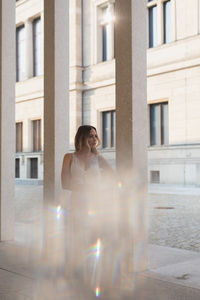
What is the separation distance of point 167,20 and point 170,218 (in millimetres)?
15334

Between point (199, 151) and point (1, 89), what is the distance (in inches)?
588

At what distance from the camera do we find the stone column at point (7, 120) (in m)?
6.99

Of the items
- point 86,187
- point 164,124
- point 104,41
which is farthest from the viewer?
point 104,41

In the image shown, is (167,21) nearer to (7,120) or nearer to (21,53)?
(21,53)

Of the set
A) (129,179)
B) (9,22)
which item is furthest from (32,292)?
(9,22)

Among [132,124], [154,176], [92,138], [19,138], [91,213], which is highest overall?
[19,138]

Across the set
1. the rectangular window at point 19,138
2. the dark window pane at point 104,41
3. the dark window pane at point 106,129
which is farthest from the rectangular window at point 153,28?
the rectangular window at point 19,138

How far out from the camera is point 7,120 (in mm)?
7078

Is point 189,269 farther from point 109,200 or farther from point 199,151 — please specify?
point 199,151

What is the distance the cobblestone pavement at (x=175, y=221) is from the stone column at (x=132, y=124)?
6.84ft

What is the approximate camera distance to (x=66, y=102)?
6445mm

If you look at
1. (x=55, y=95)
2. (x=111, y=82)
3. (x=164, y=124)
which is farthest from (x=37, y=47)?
(x=55, y=95)

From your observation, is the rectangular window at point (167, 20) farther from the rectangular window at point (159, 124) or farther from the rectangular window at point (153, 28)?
the rectangular window at point (159, 124)

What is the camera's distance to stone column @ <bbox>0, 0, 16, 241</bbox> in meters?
6.99
